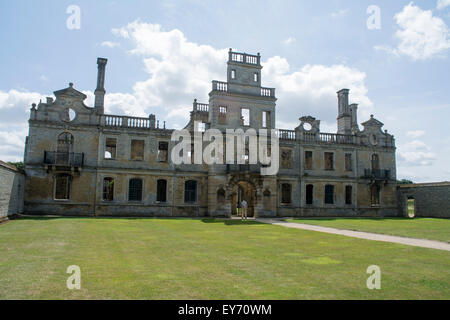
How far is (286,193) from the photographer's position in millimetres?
36438

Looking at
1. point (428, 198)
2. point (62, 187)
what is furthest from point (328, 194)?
point (62, 187)

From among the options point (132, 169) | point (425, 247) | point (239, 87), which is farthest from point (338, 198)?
point (425, 247)

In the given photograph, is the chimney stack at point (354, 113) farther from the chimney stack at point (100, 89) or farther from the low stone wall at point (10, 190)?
the low stone wall at point (10, 190)

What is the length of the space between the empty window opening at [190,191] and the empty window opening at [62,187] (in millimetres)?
10508

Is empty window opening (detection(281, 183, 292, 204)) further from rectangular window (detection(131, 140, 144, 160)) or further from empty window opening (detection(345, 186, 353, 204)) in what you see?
rectangular window (detection(131, 140, 144, 160))

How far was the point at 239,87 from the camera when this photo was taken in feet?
112

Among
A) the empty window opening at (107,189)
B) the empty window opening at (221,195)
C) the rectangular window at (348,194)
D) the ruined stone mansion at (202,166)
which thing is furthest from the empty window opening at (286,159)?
the empty window opening at (107,189)

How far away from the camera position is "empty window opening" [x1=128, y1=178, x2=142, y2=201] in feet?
104

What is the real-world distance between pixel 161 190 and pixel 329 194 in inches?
722

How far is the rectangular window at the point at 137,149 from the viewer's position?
3231 centimetres

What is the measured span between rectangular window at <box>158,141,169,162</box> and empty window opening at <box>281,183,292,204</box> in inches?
495

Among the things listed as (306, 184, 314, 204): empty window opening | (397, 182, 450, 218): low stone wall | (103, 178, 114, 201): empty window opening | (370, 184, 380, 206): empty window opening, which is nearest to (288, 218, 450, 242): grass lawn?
(306, 184, 314, 204): empty window opening

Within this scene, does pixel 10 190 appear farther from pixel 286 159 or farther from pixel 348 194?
pixel 348 194

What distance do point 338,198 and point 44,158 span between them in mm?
29516
